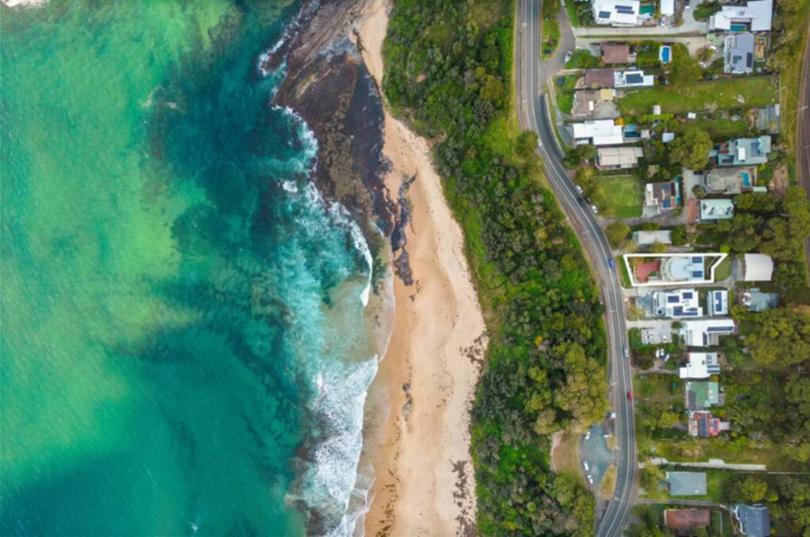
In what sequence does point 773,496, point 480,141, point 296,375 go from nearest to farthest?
point 773,496, point 480,141, point 296,375

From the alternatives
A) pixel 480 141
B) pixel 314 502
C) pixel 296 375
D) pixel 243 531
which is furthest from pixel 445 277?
pixel 243 531

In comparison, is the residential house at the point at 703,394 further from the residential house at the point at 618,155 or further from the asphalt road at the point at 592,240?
the residential house at the point at 618,155

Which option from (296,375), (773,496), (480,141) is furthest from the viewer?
(296,375)

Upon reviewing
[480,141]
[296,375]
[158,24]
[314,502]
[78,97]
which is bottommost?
[314,502]

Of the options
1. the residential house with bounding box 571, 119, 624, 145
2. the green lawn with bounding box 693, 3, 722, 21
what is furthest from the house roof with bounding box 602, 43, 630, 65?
the green lawn with bounding box 693, 3, 722, 21

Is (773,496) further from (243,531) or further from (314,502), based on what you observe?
(243,531)
